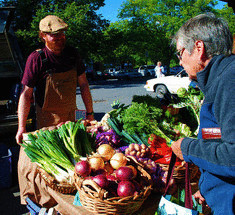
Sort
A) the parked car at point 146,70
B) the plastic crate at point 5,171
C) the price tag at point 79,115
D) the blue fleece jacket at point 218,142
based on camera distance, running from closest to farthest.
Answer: the blue fleece jacket at point 218,142
the price tag at point 79,115
the plastic crate at point 5,171
the parked car at point 146,70

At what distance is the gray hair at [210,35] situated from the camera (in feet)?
4.03

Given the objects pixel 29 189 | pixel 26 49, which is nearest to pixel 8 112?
pixel 29 189

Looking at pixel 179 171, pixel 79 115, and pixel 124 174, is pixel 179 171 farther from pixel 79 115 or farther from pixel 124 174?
pixel 79 115

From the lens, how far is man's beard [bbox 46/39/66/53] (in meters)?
2.64

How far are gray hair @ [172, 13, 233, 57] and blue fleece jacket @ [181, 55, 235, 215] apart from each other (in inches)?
2.4

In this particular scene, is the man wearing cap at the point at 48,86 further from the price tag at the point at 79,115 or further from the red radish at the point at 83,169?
the red radish at the point at 83,169

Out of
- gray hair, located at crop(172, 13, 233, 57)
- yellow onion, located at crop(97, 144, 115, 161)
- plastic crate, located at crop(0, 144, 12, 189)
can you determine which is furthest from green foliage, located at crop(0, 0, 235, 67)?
gray hair, located at crop(172, 13, 233, 57)

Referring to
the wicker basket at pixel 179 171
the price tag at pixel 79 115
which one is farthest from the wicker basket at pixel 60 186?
the price tag at pixel 79 115

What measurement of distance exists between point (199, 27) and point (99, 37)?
18782mm

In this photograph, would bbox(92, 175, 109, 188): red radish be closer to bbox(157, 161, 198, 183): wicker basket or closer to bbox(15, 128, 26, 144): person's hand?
bbox(157, 161, 198, 183): wicker basket

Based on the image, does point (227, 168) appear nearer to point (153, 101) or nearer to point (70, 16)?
point (153, 101)

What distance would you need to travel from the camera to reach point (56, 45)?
2.66 metres

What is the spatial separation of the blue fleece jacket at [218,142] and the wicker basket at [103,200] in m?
0.44

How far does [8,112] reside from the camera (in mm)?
5531
